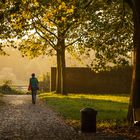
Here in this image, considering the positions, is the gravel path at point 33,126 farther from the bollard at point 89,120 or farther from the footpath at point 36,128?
the bollard at point 89,120

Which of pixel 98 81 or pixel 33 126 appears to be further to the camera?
pixel 98 81

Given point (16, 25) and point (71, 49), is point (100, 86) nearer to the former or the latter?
point (71, 49)

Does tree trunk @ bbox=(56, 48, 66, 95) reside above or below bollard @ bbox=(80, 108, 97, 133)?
above

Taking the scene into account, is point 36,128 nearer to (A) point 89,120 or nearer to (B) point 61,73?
(A) point 89,120

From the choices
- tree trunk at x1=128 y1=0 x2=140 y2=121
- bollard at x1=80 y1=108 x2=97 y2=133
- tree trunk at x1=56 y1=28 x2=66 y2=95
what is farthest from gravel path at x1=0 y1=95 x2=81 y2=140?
tree trunk at x1=56 y1=28 x2=66 y2=95

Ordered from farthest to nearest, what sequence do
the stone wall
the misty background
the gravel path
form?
the misty background, the stone wall, the gravel path

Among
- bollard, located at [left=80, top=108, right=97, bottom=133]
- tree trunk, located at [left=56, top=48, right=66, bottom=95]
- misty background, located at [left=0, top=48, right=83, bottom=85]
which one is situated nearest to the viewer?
bollard, located at [left=80, top=108, right=97, bottom=133]

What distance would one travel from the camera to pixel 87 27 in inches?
1505

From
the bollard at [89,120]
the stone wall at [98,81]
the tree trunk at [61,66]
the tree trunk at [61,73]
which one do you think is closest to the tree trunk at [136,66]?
the bollard at [89,120]

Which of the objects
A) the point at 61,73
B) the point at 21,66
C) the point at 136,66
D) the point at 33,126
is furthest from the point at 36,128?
the point at 21,66

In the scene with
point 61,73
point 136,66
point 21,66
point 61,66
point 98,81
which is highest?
point 21,66

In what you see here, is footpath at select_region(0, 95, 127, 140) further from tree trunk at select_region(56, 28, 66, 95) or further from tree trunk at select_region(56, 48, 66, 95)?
tree trunk at select_region(56, 48, 66, 95)

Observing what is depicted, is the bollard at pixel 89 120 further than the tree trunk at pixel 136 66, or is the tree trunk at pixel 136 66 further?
the tree trunk at pixel 136 66

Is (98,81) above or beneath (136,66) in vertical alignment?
beneath
